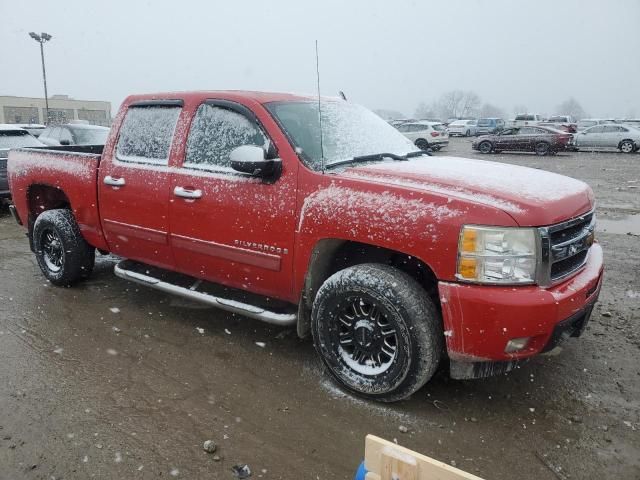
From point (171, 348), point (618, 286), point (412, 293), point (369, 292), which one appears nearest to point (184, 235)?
point (171, 348)

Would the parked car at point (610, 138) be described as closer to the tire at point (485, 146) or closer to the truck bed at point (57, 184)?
the tire at point (485, 146)

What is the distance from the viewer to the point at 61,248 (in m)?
4.89

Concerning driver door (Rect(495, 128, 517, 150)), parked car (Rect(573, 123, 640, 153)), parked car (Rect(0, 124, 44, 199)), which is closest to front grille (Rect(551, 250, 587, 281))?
parked car (Rect(0, 124, 44, 199))

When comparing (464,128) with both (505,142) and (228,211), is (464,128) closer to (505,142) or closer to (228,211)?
(505,142)

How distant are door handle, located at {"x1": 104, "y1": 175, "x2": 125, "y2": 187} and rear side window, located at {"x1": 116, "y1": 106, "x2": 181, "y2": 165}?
0.18 meters

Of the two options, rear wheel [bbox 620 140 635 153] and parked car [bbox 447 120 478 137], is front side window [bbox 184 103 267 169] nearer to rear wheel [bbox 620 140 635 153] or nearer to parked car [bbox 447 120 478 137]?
rear wheel [bbox 620 140 635 153]

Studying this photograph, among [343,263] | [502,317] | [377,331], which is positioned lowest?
[377,331]

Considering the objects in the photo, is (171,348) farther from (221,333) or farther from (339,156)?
(339,156)

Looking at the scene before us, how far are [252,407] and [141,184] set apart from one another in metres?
2.02

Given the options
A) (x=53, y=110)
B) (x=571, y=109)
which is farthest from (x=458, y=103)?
(x=53, y=110)

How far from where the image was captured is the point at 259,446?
2.66m

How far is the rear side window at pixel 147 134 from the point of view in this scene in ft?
13.0

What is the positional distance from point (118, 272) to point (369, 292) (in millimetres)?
→ 2489

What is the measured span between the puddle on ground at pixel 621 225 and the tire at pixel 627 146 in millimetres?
17212
